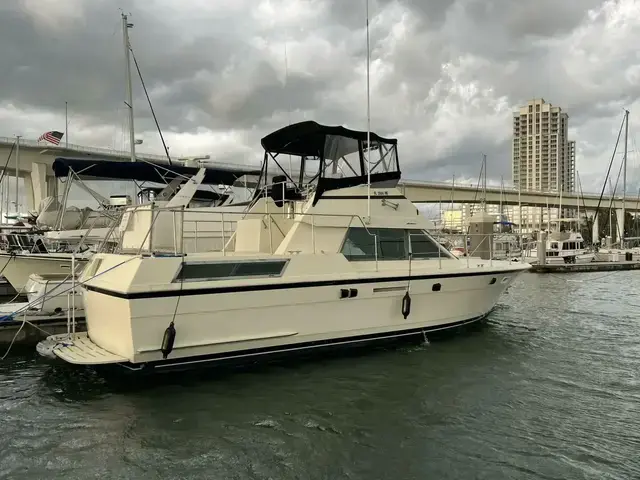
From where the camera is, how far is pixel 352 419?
6.29m

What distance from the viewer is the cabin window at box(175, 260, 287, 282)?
7.50 meters

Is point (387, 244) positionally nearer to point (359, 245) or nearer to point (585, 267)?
point (359, 245)

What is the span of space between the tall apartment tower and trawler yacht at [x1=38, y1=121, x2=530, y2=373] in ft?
306

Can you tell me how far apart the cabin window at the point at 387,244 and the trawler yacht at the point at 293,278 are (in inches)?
0.9

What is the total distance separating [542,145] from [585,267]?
70.5m

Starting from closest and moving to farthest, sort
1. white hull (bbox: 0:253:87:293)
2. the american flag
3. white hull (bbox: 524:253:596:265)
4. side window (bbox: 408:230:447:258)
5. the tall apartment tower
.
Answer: side window (bbox: 408:230:447:258), white hull (bbox: 0:253:87:293), the american flag, white hull (bbox: 524:253:596:265), the tall apartment tower

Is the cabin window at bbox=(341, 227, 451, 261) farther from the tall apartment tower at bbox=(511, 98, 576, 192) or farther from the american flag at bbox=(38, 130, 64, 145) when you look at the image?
the tall apartment tower at bbox=(511, 98, 576, 192)

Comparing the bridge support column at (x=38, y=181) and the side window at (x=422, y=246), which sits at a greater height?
the bridge support column at (x=38, y=181)

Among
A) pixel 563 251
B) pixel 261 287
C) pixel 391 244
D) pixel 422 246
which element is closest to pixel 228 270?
pixel 261 287

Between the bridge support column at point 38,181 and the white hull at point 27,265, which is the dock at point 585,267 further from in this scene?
the bridge support column at point 38,181

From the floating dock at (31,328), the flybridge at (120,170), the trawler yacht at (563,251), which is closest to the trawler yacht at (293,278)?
the floating dock at (31,328)

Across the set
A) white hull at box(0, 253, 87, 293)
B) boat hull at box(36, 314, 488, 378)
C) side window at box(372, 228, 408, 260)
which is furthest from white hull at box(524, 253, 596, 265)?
white hull at box(0, 253, 87, 293)

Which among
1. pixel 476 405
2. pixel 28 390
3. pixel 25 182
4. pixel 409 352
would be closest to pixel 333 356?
pixel 409 352

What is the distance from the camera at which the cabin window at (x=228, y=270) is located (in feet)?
24.6
